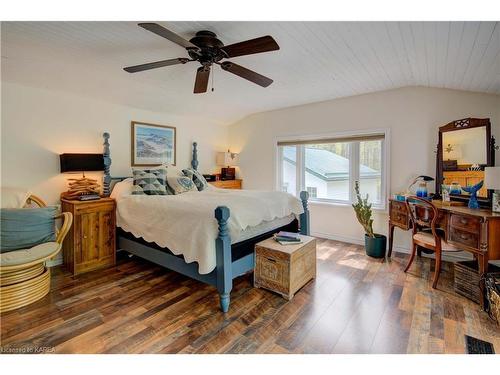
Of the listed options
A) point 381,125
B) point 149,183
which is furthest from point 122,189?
point 381,125

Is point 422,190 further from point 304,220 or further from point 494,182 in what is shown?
point 304,220

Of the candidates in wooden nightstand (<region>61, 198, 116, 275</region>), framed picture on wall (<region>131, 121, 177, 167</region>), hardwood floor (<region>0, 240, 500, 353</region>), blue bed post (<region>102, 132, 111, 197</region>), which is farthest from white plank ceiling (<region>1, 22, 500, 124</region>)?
hardwood floor (<region>0, 240, 500, 353</region>)

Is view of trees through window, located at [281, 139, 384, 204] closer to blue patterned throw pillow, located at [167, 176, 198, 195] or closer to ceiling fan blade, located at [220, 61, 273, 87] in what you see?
blue patterned throw pillow, located at [167, 176, 198, 195]

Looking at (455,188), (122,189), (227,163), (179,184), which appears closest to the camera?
(455,188)

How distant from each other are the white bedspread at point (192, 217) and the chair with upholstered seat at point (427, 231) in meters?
1.29

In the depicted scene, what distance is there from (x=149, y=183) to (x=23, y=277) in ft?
5.22

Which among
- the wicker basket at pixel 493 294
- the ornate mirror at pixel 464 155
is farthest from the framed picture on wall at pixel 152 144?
the wicker basket at pixel 493 294

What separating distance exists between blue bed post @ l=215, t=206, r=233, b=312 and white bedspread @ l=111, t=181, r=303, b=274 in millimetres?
53

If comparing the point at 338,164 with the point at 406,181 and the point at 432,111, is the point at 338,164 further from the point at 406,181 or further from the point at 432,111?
the point at 432,111

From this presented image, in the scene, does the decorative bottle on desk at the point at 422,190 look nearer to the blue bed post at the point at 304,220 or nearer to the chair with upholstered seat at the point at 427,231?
the chair with upholstered seat at the point at 427,231

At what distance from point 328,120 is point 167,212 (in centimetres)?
304

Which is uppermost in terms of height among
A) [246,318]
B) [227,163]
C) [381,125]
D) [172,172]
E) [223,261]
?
[381,125]

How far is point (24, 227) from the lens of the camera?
243 cm

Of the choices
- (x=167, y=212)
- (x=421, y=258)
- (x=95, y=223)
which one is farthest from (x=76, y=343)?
(x=421, y=258)
